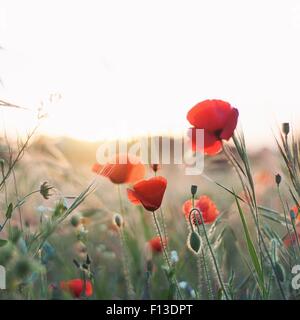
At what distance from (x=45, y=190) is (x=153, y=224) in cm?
18

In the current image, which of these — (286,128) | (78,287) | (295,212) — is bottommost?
(78,287)

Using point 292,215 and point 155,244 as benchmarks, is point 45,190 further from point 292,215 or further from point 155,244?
point 292,215

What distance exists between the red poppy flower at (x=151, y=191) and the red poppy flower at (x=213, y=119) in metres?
0.08

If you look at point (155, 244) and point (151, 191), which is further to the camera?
point (155, 244)

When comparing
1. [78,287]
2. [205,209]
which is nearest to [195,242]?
[205,209]

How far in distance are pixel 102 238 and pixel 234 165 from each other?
0.32 metres

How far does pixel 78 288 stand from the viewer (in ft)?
2.74

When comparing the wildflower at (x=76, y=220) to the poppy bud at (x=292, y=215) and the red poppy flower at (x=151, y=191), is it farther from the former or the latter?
the poppy bud at (x=292, y=215)

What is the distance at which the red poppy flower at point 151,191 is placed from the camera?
0.76 meters

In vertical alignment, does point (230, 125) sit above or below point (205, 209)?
above

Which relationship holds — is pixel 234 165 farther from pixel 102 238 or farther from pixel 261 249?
pixel 102 238

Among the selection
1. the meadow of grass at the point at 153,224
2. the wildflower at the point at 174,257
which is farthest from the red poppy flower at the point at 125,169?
the wildflower at the point at 174,257

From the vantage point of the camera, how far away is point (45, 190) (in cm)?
76
